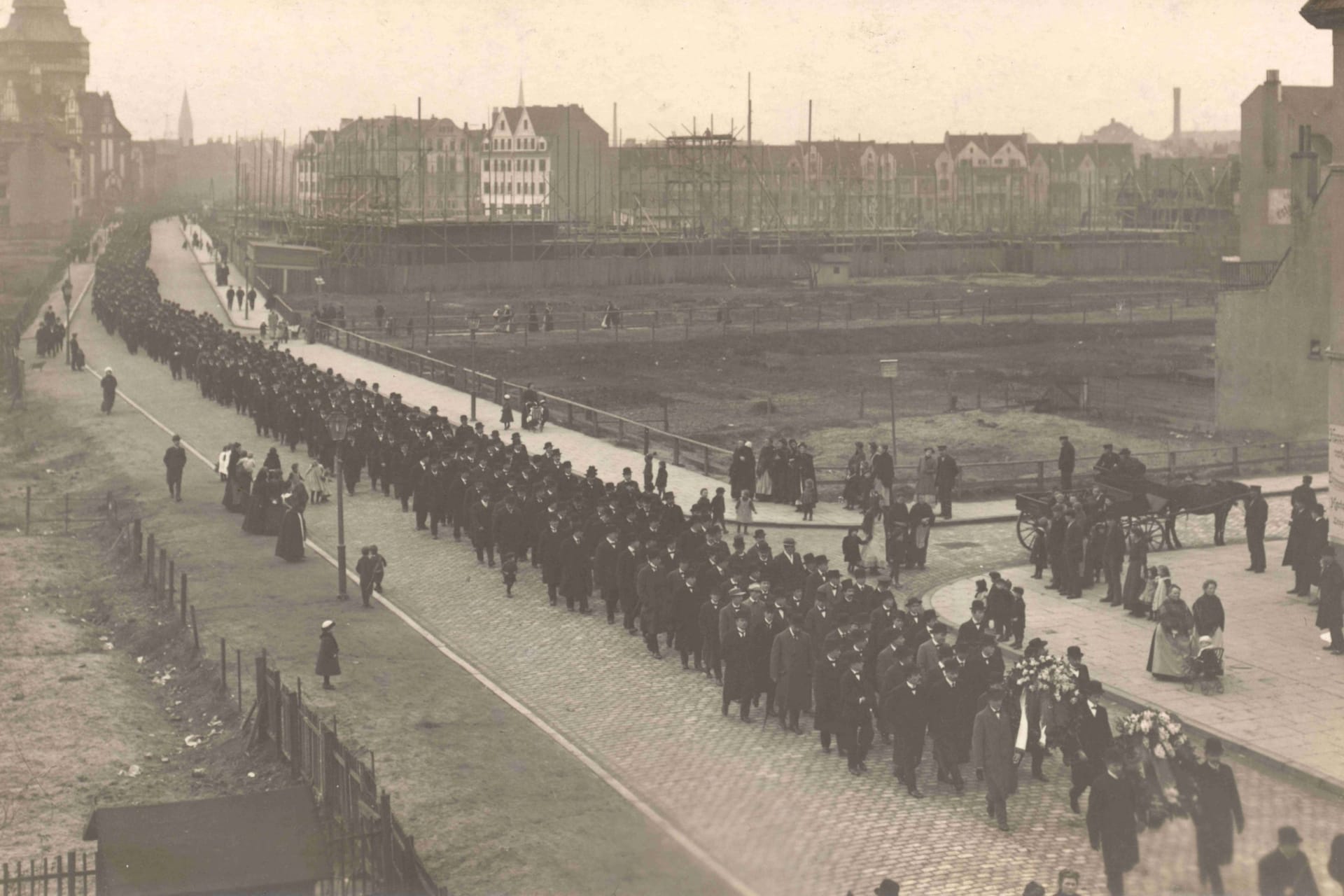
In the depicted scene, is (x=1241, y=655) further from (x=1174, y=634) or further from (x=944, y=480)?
(x=944, y=480)

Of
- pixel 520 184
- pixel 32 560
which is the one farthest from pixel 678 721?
pixel 520 184

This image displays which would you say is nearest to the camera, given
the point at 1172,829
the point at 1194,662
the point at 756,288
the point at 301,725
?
the point at 1172,829

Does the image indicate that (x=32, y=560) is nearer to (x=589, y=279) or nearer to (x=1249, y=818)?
(x=1249, y=818)

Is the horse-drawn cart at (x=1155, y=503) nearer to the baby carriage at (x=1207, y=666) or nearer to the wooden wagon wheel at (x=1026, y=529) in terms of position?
the wooden wagon wheel at (x=1026, y=529)

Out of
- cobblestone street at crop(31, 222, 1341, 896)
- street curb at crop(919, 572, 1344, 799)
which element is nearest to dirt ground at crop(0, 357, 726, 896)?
cobblestone street at crop(31, 222, 1341, 896)

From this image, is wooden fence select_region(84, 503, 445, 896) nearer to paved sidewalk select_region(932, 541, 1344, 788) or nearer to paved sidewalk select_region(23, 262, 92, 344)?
paved sidewalk select_region(932, 541, 1344, 788)

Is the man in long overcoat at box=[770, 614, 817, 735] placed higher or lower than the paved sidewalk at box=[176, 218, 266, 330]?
lower

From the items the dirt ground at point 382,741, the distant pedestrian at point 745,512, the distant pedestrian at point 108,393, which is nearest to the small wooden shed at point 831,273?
the distant pedestrian at point 108,393
